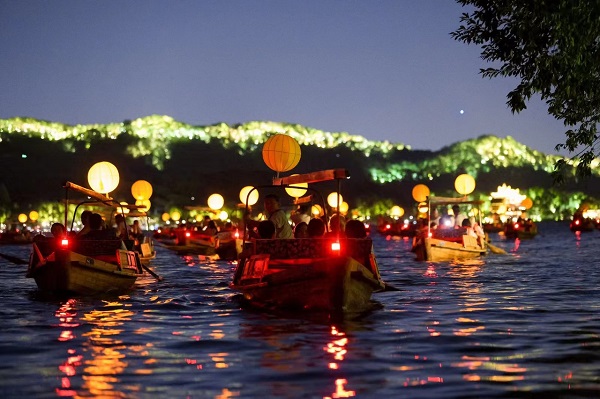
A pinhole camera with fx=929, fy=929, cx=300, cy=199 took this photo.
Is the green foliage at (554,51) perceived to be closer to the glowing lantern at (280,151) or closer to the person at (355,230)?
the person at (355,230)

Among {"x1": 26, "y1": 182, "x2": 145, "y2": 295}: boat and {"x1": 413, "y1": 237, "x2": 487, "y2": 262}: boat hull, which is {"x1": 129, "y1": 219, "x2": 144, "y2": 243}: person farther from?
{"x1": 26, "y1": 182, "x2": 145, "y2": 295}: boat

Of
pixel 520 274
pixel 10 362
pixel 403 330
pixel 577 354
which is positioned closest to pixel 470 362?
pixel 577 354

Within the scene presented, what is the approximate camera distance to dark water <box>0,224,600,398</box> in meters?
9.73

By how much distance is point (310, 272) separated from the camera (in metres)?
16.6

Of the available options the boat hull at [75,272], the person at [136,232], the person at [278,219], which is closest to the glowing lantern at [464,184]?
the person at [136,232]

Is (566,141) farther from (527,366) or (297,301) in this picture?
(527,366)

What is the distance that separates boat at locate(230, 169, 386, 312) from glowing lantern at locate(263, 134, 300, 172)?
1085 centimetres

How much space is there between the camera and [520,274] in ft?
100

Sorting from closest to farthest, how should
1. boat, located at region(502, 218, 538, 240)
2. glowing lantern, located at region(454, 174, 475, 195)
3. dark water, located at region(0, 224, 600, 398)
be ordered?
dark water, located at region(0, 224, 600, 398) < glowing lantern, located at region(454, 174, 475, 195) < boat, located at region(502, 218, 538, 240)

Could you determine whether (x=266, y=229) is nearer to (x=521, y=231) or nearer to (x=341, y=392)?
(x=341, y=392)

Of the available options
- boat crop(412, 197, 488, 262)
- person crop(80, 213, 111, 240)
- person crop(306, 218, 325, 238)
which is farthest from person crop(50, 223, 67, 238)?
boat crop(412, 197, 488, 262)

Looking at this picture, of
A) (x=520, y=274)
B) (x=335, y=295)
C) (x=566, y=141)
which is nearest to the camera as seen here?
(x=335, y=295)

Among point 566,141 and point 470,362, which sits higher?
point 566,141

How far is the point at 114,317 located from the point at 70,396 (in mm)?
7664
